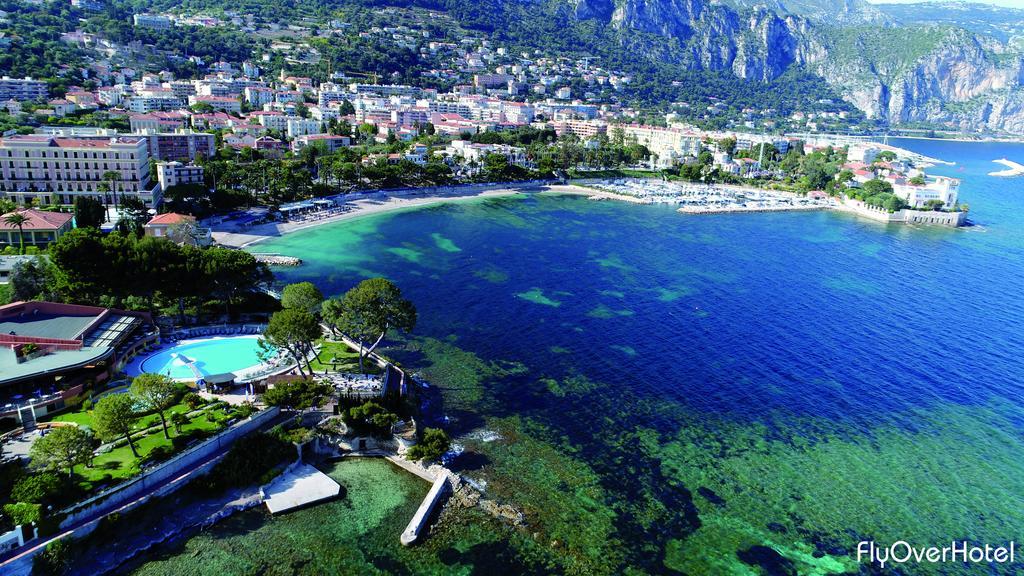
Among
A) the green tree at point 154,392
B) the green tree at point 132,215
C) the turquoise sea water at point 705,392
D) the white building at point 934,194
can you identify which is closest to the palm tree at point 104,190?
the green tree at point 132,215

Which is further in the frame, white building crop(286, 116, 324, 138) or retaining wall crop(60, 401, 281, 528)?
white building crop(286, 116, 324, 138)

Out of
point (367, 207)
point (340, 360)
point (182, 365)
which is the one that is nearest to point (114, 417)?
point (182, 365)

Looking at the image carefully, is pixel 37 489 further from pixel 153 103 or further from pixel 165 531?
pixel 153 103

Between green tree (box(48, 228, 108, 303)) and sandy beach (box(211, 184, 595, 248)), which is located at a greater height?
green tree (box(48, 228, 108, 303))

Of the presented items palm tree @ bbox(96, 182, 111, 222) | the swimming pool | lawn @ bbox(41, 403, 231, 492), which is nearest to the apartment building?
palm tree @ bbox(96, 182, 111, 222)

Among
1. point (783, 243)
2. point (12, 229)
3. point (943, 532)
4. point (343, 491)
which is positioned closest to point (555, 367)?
point (343, 491)

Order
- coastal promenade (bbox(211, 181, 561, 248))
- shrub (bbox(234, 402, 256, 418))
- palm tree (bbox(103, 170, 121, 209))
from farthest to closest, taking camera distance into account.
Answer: coastal promenade (bbox(211, 181, 561, 248)), palm tree (bbox(103, 170, 121, 209)), shrub (bbox(234, 402, 256, 418))

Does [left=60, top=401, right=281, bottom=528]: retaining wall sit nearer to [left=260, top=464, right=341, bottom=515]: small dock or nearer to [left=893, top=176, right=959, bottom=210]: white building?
[left=260, top=464, right=341, bottom=515]: small dock
